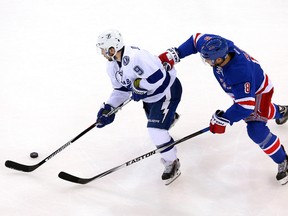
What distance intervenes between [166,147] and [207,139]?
2.09 feet

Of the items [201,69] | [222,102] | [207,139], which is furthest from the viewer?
[201,69]

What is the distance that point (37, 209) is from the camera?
11.1 ft

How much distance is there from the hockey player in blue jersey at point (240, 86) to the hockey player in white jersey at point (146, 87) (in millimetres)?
210

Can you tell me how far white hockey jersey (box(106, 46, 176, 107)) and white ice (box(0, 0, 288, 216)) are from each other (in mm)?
629

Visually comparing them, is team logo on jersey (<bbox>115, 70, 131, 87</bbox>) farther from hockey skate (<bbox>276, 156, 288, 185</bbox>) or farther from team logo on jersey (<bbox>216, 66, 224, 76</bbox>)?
hockey skate (<bbox>276, 156, 288, 185</bbox>)

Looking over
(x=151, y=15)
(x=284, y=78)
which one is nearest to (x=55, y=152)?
(x=284, y=78)

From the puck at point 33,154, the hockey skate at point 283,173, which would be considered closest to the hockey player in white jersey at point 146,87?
the puck at point 33,154

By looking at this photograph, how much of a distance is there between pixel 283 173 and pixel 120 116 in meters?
1.52

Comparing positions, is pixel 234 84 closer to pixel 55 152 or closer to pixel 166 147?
pixel 166 147

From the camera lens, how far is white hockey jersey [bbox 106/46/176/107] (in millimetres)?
3379

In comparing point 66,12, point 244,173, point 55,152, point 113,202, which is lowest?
point 244,173

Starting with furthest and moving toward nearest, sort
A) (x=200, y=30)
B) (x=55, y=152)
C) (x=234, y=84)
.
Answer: (x=200, y=30), (x=55, y=152), (x=234, y=84)

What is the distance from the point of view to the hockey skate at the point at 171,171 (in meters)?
3.63

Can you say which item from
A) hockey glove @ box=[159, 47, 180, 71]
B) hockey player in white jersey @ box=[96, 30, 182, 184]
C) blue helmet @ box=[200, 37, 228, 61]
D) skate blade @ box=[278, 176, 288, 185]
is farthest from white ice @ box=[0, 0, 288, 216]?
blue helmet @ box=[200, 37, 228, 61]
